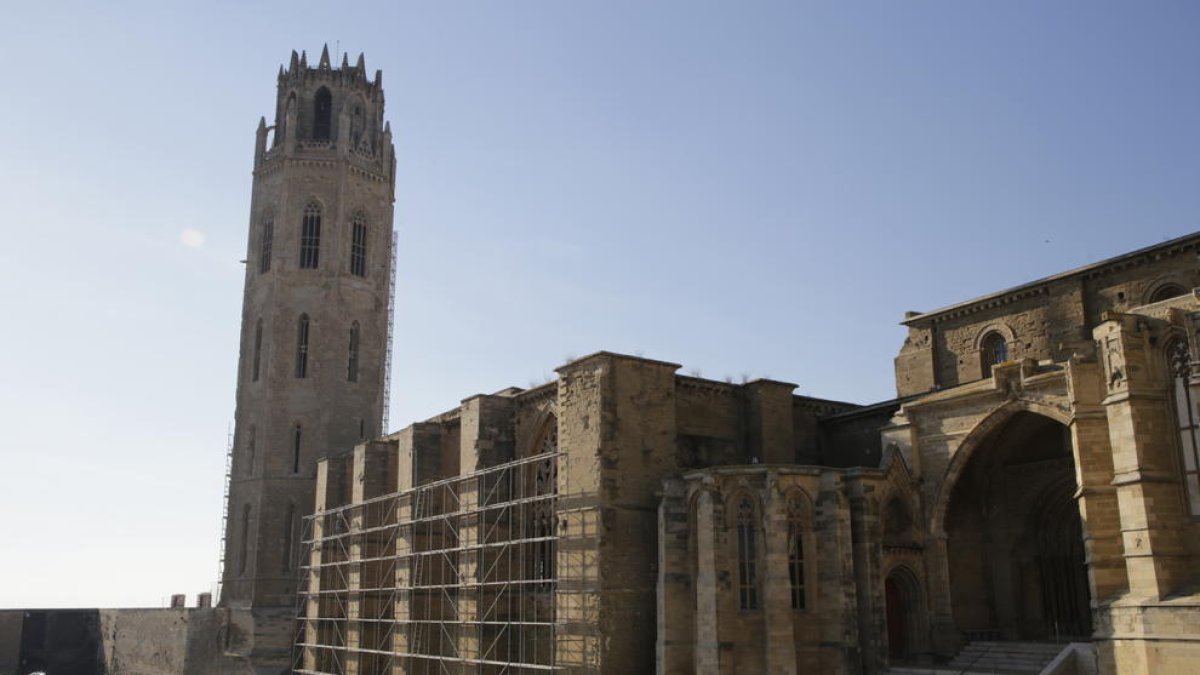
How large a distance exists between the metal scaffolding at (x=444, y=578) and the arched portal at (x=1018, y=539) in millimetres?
9474

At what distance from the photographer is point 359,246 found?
4553 centimetres

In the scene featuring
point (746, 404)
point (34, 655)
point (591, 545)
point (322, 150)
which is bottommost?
point (34, 655)

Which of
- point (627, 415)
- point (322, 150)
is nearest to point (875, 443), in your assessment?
point (627, 415)

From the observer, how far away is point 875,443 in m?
29.5

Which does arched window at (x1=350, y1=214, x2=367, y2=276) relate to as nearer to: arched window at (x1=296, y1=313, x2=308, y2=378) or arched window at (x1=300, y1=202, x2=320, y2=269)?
arched window at (x1=300, y1=202, x2=320, y2=269)

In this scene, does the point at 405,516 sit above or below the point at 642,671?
above

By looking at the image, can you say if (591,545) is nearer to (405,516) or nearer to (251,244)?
(405,516)

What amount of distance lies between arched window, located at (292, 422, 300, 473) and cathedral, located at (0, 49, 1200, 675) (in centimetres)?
619

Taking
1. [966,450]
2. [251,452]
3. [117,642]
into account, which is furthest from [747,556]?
[117,642]

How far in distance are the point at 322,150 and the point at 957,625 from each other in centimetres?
3186

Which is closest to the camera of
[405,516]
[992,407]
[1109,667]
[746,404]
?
[1109,667]

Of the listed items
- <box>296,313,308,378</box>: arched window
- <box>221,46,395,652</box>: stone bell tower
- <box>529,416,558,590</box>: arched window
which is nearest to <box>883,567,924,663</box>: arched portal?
<box>529,416,558,590</box>: arched window

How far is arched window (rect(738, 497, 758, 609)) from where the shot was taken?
2386 cm

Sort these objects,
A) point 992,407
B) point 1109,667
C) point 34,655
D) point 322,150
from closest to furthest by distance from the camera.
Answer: point 1109,667 → point 992,407 → point 322,150 → point 34,655
